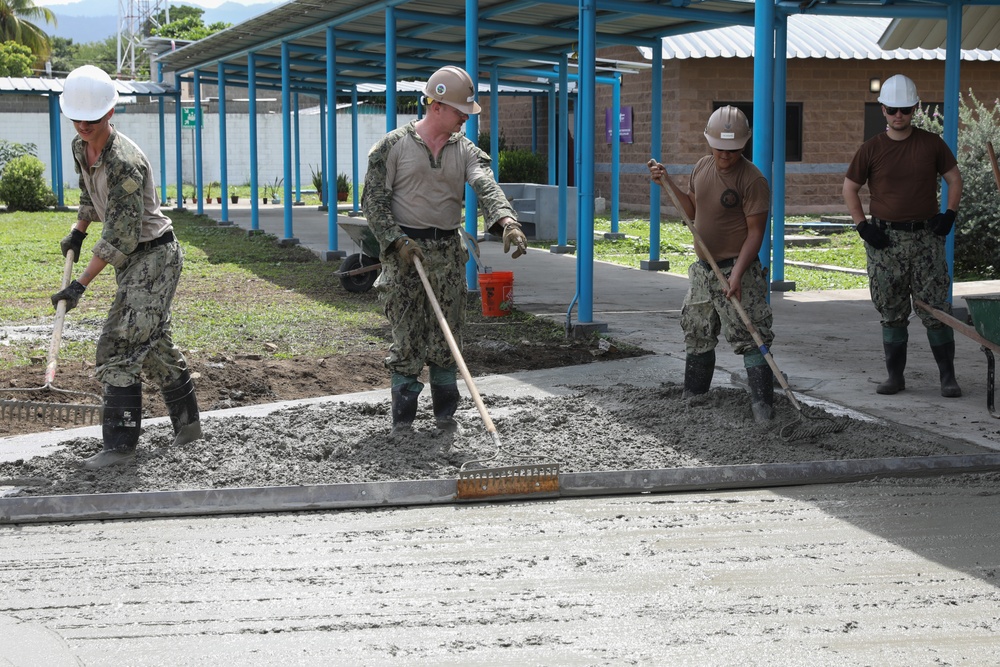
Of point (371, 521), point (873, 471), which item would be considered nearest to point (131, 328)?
point (371, 521)

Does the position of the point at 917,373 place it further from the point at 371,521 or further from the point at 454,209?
the point at 371,521

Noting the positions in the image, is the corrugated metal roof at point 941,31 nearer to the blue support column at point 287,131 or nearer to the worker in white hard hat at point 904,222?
the worker in white hard hat at point 904,222

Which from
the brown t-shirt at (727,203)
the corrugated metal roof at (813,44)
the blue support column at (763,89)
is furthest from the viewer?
the corrugated metal roof at (813,44)

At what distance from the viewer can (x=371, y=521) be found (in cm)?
535

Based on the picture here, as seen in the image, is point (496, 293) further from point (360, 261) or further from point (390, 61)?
point (390, 61)

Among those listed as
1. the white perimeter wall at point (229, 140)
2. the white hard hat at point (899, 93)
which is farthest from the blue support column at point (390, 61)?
the white perimeter wall at point (229, 140)

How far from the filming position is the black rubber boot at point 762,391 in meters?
6.85

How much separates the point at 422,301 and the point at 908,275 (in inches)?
130

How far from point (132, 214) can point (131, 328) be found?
565 millimetres

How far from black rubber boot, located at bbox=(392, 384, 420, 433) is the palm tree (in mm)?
53340

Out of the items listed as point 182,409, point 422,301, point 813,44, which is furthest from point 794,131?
point 182,409

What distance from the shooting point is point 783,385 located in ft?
22.2

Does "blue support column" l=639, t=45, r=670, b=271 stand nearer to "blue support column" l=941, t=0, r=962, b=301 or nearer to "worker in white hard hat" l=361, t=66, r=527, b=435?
"blue support column" l=941, t=0, r=962, b=301

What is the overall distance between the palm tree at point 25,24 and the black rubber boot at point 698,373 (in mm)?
53395
